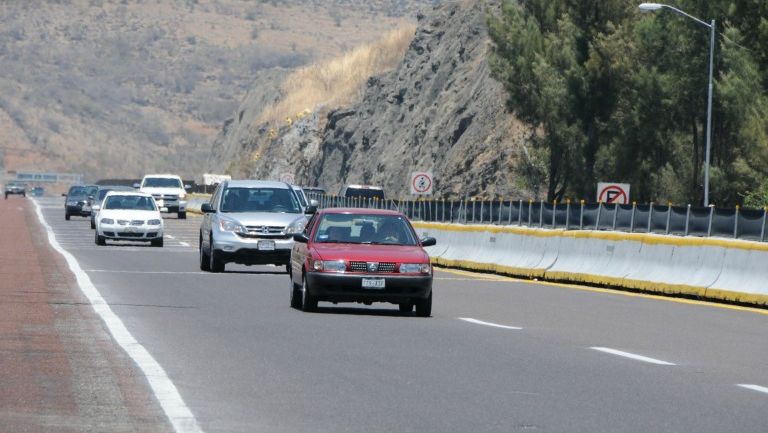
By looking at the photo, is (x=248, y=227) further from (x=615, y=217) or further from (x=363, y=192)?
(x=363, y=192)

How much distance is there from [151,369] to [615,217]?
20.6 m

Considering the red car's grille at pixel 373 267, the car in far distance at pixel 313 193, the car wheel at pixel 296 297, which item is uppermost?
the red car's grille at pixel 373 267

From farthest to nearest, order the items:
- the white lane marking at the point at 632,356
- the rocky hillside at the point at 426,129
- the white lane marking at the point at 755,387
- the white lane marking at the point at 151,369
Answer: the rocky hillside at the point at 426,129, the white lane marking at the point at 632,356, the white lane marking at the point at 755,387, the white lane marking at the point at 151,369

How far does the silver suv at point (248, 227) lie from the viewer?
1218 inches

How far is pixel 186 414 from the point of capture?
1088 centimetres

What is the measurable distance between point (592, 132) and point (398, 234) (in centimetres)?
4318

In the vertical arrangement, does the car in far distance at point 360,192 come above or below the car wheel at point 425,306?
below

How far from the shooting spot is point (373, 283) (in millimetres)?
20703

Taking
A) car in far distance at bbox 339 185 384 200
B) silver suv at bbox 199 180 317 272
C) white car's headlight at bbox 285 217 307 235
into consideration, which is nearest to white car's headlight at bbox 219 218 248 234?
silver suv at bbox 199 180 317 272

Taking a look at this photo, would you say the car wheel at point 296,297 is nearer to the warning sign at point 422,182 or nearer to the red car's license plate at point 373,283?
the red car's license plate at point 373,283

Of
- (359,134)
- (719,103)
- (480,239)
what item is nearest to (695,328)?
(480,239)

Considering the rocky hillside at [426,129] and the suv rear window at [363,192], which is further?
the rocky hillside at [426,129]

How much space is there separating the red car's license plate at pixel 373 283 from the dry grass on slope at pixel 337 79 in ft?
313

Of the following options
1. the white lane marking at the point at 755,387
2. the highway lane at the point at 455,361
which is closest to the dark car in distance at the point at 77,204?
the highway lane at the point at 455,361
